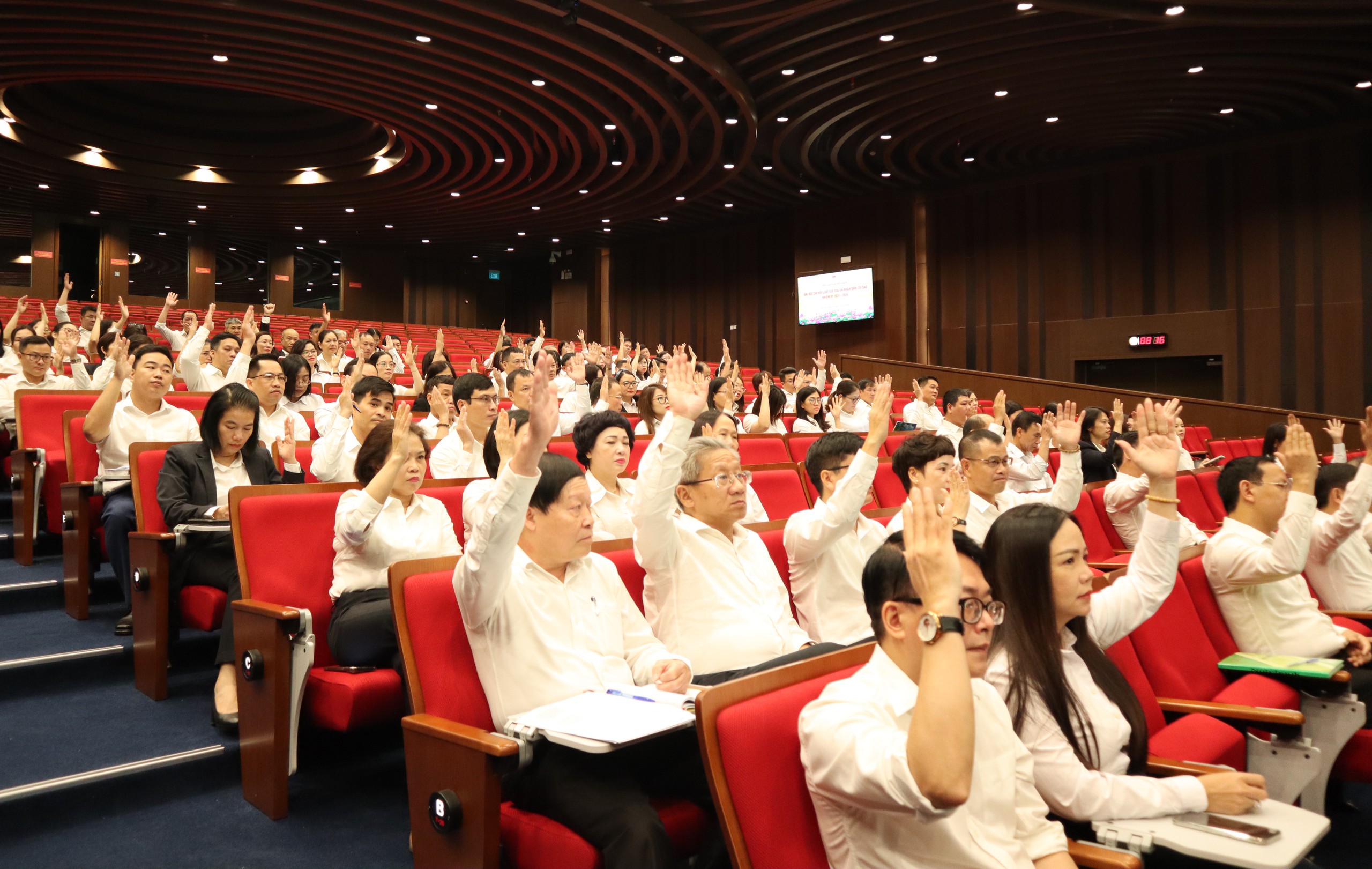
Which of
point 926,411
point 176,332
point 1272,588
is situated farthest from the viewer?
point 926,411

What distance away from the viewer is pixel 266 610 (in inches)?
81.7

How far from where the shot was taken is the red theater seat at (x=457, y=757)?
4.99 ft

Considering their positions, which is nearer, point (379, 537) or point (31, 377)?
point (379, 537)

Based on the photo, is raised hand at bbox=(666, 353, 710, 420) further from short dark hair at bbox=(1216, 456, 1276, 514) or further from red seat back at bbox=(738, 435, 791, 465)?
red seat back at bbox=(738, 435, 791, 465)

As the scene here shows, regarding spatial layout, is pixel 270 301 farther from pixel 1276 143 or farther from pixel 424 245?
pixel 1276 143

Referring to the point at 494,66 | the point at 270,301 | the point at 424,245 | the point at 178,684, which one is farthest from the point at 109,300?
the point at 178,684

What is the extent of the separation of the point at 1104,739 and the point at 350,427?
274 centimetres

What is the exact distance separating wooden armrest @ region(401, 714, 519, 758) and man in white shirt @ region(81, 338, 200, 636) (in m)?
1.85

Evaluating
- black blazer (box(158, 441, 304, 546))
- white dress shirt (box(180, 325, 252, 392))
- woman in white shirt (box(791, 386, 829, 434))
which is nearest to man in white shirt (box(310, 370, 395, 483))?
black blazer (box(158, 441, 304, 546))

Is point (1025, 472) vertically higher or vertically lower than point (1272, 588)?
higher

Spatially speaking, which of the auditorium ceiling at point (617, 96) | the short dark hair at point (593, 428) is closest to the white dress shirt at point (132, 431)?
the short dark hair at point (593, 428)

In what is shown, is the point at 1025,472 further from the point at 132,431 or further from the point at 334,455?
the point at 132,431

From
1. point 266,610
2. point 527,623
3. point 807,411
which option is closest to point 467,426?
point 266,610

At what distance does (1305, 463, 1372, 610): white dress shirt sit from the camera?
300 centimetres
